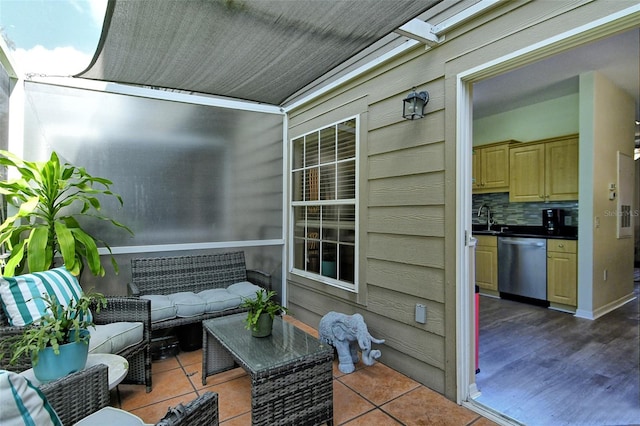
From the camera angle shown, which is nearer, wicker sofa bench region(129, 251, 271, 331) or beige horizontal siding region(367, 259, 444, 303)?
beige horizontal siding region(367, 259, 444, 303)

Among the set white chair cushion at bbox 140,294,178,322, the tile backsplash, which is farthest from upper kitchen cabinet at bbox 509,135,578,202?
white chair cushion at bbox 140,294,178,322

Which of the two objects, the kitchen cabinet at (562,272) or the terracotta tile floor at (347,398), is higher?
the kitchen cabinet at (562,272)

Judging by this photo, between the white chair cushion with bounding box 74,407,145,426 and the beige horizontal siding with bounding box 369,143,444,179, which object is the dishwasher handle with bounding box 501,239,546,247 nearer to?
the beige horizontal siding with bounding box 369,143,444,179

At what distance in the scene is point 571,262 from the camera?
170 inches

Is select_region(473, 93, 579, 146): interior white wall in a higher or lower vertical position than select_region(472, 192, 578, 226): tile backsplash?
higher

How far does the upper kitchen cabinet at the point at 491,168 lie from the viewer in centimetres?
549

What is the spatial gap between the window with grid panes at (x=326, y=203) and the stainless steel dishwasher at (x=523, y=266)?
9.82ft

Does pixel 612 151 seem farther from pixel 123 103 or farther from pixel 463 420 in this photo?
pixel 123 103

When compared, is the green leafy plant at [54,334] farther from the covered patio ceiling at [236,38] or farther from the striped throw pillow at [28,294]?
the covered patio ceiling at [236,38]

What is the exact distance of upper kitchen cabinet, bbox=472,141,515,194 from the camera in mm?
5488

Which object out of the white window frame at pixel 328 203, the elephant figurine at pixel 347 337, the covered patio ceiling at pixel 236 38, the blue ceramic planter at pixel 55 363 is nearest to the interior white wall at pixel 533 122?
the white window frame at pixel 328 203

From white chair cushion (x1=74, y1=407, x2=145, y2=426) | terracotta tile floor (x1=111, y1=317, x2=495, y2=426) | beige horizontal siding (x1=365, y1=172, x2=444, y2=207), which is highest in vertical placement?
beige horizontal siding (x1=365, y1=172, x2=444, y2=207)

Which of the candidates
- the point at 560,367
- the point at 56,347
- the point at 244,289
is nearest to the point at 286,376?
the point at 56,347

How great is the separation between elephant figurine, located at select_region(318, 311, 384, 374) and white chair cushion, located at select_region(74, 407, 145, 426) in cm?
158
